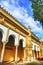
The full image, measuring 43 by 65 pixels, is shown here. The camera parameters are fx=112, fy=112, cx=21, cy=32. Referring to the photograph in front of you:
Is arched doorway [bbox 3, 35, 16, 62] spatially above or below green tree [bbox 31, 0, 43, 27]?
below

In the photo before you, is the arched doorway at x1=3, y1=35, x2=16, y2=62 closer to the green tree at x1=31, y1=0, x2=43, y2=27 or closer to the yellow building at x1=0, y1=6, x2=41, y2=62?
the yellow building at x1=0, y1=6, x2=41, y2=62

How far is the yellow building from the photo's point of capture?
12831 millimetres

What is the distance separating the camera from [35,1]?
9.62m

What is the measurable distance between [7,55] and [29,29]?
6.32m

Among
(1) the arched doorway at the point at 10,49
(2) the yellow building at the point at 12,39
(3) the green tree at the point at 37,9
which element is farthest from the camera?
(1) the arched doorway at the point at 10,49

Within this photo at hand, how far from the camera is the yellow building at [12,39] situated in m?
12.8

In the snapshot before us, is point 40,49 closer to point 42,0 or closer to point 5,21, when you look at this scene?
point 5,21

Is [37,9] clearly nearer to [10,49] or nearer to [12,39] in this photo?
[12,39]

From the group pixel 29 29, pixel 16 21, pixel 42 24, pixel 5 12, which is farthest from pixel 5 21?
pixel 29 29

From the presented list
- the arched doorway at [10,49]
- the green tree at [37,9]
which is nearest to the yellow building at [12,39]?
the arched doorway at [10,49]

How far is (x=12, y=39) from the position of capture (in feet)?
55.2

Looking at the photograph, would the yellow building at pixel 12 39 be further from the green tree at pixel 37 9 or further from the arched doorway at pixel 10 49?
the green tree at pixel 37 9

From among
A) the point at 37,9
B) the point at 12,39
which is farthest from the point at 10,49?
the point at 37,9

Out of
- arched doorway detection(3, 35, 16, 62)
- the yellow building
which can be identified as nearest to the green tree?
the yellow building
